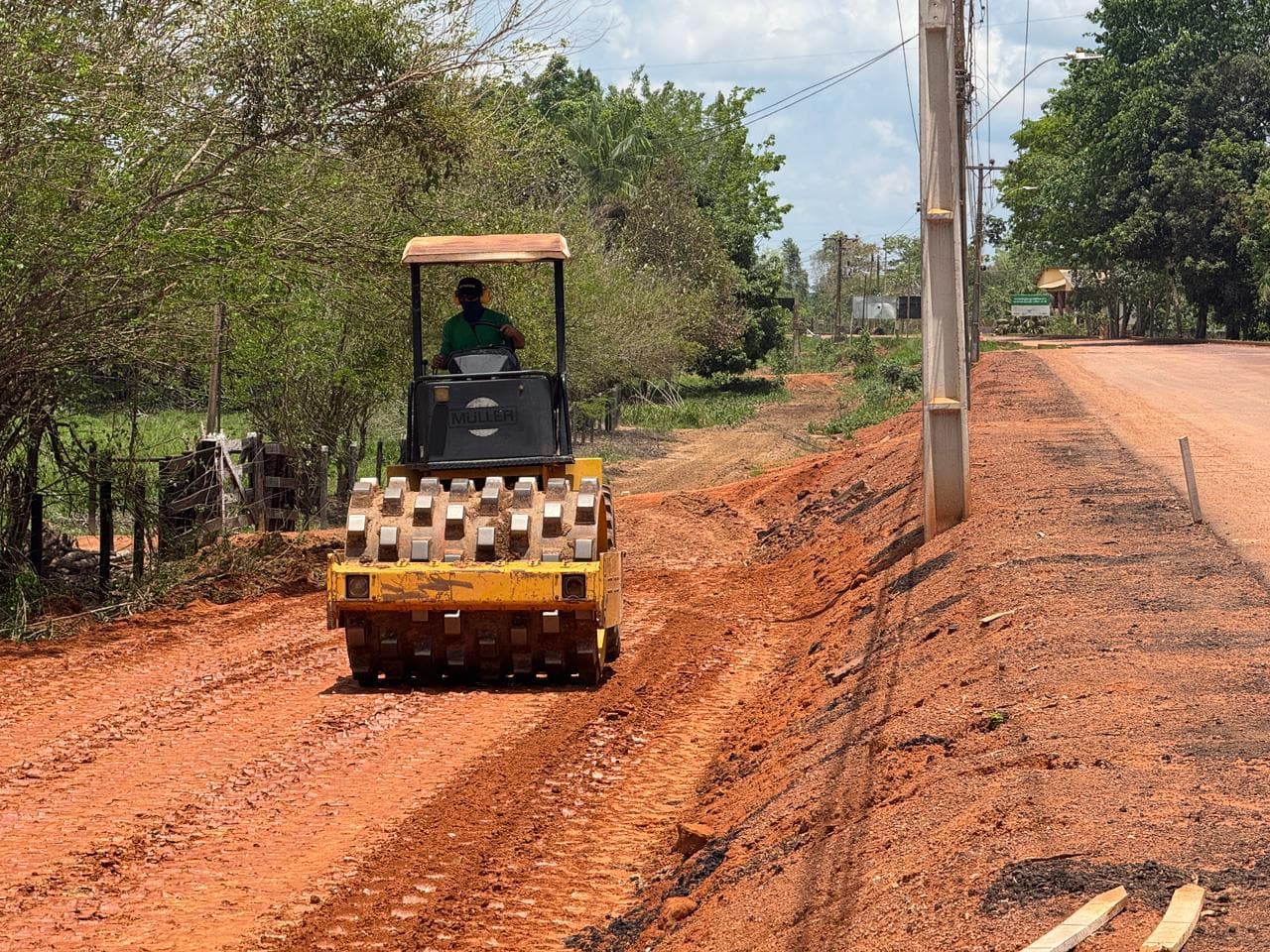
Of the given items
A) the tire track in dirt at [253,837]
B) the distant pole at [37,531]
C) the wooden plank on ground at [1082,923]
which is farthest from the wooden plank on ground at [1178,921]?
the distant pole at [37,531]

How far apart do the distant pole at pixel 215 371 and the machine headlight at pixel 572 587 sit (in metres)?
6.13

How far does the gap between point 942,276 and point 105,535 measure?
8.79 metres

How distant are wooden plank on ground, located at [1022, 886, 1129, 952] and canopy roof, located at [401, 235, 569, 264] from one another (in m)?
7.77

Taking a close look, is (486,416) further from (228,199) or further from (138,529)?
(138,529)

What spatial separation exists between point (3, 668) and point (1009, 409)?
1807 centimetres

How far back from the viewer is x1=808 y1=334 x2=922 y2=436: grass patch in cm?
4353

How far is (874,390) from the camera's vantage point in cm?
5375

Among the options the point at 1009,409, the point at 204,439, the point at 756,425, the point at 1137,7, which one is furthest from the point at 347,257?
the point at 1137,7

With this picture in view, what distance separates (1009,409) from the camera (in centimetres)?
2623

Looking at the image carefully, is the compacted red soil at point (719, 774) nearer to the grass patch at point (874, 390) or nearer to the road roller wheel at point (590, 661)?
the road roller wheel at point (590, 661)

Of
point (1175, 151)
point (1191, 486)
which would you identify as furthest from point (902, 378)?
point (1191, 486)

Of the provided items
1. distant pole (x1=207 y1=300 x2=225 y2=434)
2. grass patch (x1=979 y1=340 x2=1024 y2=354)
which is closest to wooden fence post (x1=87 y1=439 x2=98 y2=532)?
distant pole (x1=207 y1=300 x2=225 y2=434)

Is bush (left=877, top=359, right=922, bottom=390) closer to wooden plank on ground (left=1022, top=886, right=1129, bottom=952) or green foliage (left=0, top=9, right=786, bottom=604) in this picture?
green foliage (left=0, top=9, right=786, bottom=604)

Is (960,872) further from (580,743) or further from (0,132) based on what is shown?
(0,132)
